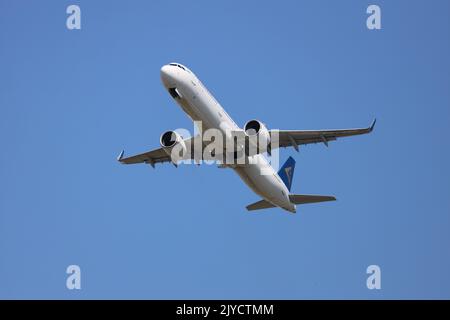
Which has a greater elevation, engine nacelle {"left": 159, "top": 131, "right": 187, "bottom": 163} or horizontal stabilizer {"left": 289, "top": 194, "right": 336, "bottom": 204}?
engine nacelle {"left": 159, "top": 131, "right": 187, "bottom": 163}

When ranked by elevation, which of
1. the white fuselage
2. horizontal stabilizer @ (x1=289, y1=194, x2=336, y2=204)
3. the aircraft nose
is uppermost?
the aircraft nose

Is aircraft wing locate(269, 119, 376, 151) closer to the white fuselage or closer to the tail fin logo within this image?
the white fuselage

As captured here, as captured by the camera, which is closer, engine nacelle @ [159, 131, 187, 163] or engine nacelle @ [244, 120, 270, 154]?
engine nacelle @ [244, 120, 270, 154]

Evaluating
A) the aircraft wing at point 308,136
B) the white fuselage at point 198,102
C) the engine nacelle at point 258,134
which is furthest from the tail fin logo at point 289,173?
the engine nacelle at point 258,134

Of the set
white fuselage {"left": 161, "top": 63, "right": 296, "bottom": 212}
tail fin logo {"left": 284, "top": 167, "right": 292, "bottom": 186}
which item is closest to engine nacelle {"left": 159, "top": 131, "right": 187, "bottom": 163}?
white fuselage {"left": 161, "top": 63, "right": 296, "bottom": 212}

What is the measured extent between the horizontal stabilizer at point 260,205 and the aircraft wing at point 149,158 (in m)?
5.82

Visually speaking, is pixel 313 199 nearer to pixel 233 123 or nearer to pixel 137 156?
pixel 233 123

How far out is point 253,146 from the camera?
4469cm

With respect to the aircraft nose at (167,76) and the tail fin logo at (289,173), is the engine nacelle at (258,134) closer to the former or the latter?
the aircraft nose at (167,76)

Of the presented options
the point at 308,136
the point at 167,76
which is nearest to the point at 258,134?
the point at 308,136

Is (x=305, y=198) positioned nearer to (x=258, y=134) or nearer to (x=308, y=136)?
(x=308, y=136)

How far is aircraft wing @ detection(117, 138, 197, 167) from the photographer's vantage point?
50.8m

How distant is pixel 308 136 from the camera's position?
4662 cm

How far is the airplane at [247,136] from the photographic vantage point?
4281 cm
